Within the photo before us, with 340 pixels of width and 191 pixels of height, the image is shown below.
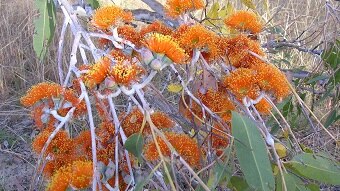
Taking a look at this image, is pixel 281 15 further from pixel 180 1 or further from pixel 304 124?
pixel 180 1

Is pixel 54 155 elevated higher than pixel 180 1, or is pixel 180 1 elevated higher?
pixel 180 1

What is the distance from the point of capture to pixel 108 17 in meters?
0.77

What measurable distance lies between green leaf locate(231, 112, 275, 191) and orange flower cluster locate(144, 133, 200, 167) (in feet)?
0.23

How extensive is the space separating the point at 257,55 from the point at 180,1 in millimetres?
161

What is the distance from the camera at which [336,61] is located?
1136 millimetres

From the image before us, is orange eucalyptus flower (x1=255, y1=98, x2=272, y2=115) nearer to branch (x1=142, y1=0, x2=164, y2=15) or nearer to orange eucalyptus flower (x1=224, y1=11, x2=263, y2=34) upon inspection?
orange eucalyptus flower (x1=224, y1=11, x2=263, y2=34)

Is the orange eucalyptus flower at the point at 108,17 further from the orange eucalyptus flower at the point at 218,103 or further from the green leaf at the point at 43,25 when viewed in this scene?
the green leaf at the point at 43,25

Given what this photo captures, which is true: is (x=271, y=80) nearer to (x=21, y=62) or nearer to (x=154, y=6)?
(x=154, y=6)

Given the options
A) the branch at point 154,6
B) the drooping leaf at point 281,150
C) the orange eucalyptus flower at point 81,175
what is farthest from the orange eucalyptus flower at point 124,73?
the branch at point 154,6

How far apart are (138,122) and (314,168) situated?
0.84 ft

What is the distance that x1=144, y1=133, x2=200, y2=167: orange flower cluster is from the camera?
0.66 m

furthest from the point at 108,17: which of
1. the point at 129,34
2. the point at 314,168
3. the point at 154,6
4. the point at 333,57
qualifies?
the point at 154,6

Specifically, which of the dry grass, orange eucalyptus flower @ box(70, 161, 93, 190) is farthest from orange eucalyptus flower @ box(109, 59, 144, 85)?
the dry grass

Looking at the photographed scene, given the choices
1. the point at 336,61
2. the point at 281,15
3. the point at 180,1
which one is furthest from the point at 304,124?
the point at 180,1
